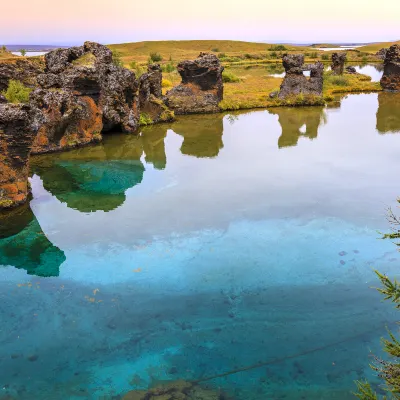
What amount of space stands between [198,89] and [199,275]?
23217 mm

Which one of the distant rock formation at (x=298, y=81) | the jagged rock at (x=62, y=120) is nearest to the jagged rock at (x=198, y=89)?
the distant rock formation at (x=298, y=81)

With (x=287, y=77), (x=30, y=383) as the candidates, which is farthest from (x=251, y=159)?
(x=287, y=77)

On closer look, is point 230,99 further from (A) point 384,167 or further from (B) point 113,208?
(B) point 113,208

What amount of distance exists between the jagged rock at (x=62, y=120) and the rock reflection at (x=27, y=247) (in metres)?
7.45

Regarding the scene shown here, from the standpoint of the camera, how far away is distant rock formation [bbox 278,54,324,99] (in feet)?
110

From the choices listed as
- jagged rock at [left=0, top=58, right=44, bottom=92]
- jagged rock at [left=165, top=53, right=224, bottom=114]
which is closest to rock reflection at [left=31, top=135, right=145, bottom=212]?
jagged rock at [left=165, top=53, right=224, bottom=114]

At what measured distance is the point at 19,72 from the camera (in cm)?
2811

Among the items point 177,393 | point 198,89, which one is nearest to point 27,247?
point 177,393

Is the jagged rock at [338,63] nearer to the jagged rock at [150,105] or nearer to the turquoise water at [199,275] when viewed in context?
the jagged rock at [150,105]

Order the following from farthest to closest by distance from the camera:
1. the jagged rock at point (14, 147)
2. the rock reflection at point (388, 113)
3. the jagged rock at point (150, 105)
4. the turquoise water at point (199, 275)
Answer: the jagged rock at point (150, 105), the rock reflection at point (388, 113), the jagged rock at point (14, 147), the turquoise water at point (199, 275)

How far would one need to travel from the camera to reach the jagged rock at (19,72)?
2723 centimetres

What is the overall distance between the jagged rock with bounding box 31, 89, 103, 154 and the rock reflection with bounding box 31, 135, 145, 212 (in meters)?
0.64

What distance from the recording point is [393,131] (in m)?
23.8

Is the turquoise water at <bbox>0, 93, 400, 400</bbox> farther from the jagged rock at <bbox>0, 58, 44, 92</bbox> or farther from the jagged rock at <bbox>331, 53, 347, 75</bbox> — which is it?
the jagged rock at <bbox>331, 53, 347, 75</bbox>
